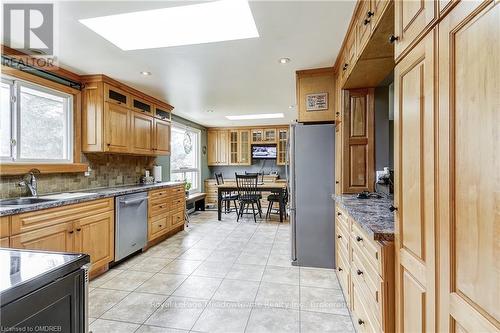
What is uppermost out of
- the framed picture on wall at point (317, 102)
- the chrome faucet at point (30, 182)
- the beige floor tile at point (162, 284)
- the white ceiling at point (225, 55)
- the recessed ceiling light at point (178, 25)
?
the recessed ceiling light at point (178, 25)

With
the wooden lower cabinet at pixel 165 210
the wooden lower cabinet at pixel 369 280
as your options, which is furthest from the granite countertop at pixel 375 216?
the wooden lower cabinet at pixel 165 210

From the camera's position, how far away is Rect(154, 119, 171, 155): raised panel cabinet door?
4383 mm

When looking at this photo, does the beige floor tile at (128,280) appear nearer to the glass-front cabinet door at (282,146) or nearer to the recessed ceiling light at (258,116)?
the recessed ceiling light at (258,116)

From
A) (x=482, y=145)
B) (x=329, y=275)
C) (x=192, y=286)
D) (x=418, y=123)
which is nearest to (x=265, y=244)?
(x=329, y=275)

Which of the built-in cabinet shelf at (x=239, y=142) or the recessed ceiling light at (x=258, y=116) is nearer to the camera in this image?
the recessed ceiling light at (x=258, y=116)

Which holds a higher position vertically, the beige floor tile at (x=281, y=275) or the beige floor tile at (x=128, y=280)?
the beige floor tile at (x=281, y=275)

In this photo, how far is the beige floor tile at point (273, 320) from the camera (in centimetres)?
190

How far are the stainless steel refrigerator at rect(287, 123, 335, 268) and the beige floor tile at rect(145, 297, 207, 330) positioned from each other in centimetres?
132

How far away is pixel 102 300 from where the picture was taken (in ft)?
7.59

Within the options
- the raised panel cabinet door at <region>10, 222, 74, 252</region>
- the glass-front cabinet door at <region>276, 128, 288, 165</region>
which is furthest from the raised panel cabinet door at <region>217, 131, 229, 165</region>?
the raised panel cabinet door at <region>10, 222, 74, 252</region>

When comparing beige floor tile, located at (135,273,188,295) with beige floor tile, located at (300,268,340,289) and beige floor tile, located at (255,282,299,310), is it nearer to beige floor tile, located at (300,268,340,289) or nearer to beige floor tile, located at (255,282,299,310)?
beige floor tile, located at (255,282,299,310)

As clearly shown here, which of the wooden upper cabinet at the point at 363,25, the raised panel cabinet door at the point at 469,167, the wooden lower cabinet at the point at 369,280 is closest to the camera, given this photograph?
the raised panel cabinet door at the point at 469,167

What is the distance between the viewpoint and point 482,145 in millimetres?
655

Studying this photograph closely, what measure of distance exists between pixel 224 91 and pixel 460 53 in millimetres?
3401
